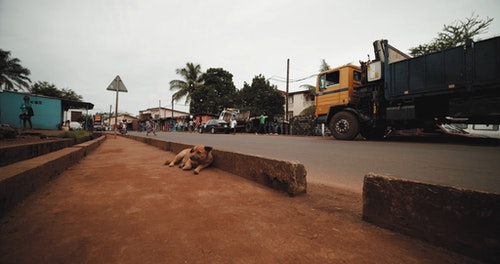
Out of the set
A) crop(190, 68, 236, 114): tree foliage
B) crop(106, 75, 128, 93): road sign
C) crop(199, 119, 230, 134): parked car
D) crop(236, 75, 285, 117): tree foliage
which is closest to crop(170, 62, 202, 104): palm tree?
crop(190, 68, 236, 114): tree foliage

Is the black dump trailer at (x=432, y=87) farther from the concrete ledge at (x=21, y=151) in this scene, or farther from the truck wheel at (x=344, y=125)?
the concrete ledge at (x=21, y=151)

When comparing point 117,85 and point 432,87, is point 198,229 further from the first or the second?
point 117,85

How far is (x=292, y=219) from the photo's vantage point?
1.38m

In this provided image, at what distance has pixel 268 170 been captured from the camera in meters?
2.11

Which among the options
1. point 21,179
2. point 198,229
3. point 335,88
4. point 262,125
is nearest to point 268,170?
point 198,229

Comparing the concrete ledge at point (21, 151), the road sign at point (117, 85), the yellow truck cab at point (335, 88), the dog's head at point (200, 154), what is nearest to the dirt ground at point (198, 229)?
the dog's head at point (200, 154)

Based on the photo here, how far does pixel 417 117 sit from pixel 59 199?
28.0 feet

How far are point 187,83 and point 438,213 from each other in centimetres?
3221

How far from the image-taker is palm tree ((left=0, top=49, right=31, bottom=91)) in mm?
21672

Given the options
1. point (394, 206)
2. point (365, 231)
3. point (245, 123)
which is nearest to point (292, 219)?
point (365, 231)

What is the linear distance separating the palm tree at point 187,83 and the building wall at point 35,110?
16558 mm

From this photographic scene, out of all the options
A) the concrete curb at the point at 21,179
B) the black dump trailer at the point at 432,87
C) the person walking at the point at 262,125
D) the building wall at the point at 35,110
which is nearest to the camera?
the concrete curb at the point at 21,179

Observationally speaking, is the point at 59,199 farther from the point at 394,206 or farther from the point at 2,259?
the point at 394,206

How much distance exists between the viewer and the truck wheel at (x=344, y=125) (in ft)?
24.1
